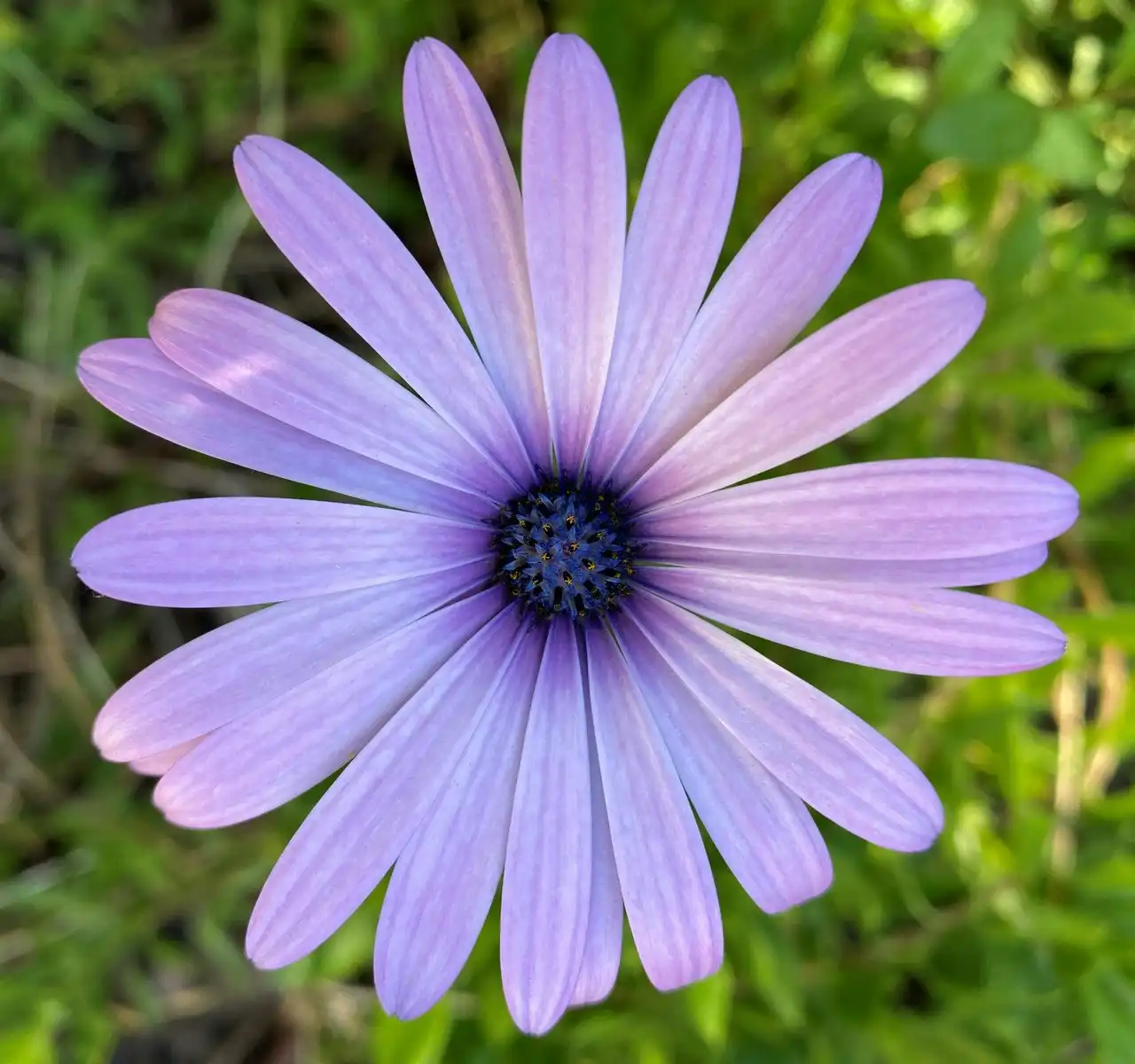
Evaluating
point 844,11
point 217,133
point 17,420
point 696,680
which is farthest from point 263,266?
point 696,680

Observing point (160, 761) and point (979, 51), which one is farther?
point (979, 51)

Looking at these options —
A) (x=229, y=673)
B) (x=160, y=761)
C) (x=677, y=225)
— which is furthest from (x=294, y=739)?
(x=677, y=225)

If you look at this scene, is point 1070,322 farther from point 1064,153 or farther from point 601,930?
point 601,930

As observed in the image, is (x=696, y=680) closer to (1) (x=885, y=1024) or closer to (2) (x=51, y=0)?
(1) (x=885, y=1024)

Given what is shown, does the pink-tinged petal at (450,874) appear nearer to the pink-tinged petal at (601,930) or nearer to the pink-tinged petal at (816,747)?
the pink-tinged petal at (601,930)

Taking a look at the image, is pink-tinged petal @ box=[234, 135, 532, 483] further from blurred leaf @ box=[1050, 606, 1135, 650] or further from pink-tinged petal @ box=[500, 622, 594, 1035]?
blurred leaf @ box=[1050, 606, 1135, 650]

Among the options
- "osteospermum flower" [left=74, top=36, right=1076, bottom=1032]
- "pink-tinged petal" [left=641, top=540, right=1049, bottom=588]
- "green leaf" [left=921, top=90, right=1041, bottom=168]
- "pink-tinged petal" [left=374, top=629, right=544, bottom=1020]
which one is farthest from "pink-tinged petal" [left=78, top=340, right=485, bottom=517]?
"green leaf" [left=921, top=90, right=1041, bottom=168]

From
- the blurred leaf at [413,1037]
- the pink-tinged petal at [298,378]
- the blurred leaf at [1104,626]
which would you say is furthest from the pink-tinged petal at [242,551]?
the blurred leaf at [1104,626]
